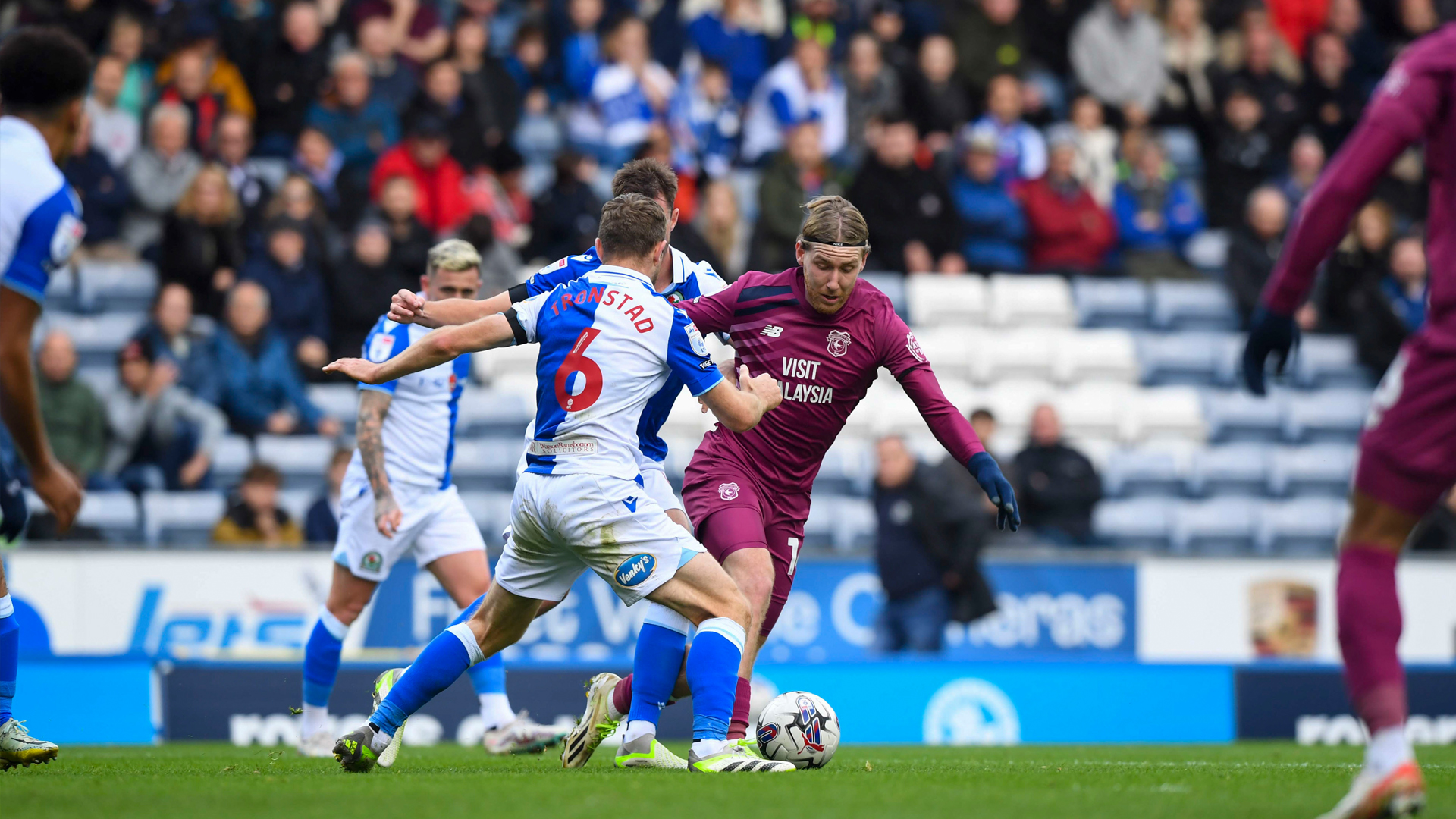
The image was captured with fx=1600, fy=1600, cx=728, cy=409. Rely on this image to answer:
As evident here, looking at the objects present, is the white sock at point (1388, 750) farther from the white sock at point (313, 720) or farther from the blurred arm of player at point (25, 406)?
the white sock at point (313, 720)

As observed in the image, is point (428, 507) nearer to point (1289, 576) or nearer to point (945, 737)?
point (945, 737)

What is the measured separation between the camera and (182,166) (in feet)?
50.3

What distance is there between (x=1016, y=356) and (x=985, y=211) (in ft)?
5.86

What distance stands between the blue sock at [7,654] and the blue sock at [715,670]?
299cm

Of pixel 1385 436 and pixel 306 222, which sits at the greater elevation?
pixel 306 222

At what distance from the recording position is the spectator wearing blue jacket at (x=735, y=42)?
18.3 metres

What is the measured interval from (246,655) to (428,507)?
148 inches

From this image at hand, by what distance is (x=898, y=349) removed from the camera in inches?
304

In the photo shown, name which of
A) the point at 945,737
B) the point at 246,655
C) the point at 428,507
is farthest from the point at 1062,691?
the point at 246,655

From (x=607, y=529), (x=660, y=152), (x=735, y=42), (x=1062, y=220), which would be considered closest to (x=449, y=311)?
(x=607, y=529)

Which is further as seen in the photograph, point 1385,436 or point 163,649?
point 163,649

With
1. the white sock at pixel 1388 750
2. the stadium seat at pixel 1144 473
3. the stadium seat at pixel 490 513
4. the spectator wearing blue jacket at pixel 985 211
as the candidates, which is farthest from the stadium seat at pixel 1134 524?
the white sock at pixel 1388 750

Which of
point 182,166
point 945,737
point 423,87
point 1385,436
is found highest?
point 423,87

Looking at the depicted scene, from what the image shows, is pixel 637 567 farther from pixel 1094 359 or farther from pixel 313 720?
pixel 1094 359
